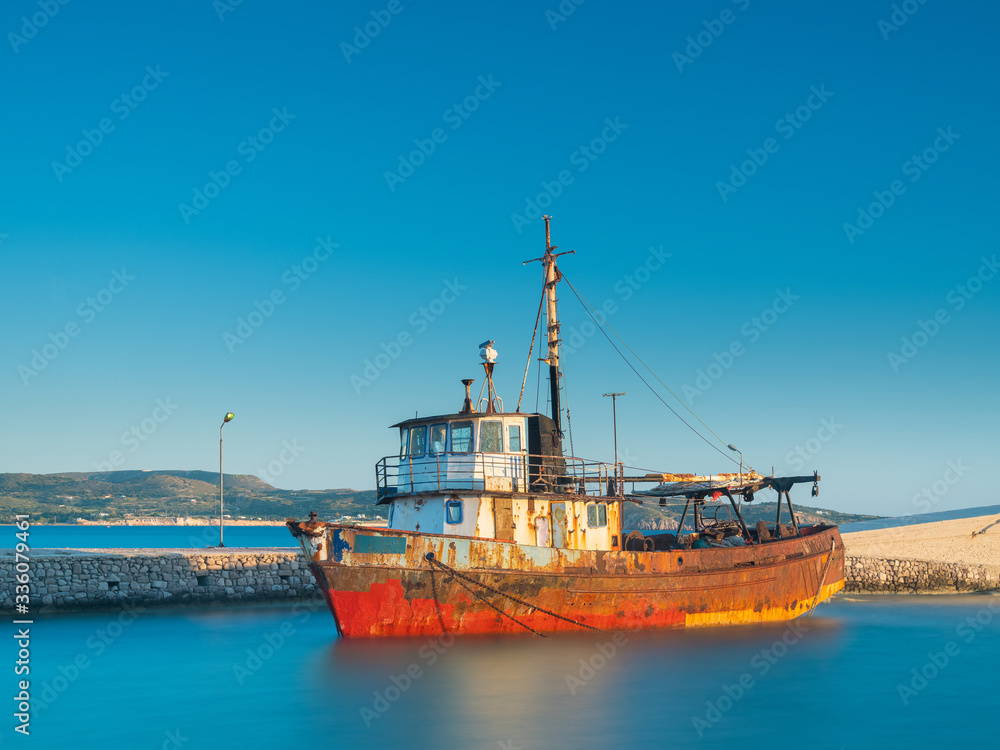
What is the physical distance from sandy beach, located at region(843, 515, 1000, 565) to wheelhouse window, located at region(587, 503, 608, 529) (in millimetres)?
19620

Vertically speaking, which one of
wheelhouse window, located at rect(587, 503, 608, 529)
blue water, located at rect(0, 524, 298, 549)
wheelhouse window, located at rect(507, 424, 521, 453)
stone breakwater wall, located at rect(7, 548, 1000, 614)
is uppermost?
wheelhouse window, located at rect(507, 424, 521, 453)

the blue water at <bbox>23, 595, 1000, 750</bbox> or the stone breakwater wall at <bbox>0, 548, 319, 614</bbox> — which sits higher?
the stone breakwater wall at <bbox>0, 548, 319, 614</bbox>

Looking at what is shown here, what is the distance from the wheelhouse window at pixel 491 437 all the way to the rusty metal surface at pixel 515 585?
2.41 m

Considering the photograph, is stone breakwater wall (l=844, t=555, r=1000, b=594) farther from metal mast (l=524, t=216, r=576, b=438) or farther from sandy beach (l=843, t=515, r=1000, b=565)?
metal mast (l=524, t=216, r=576, b=438)

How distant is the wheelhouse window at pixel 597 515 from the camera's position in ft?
65.5

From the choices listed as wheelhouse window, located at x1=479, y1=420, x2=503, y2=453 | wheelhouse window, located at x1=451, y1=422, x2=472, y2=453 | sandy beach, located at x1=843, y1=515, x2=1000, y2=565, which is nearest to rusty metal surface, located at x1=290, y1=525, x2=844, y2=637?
wheelhouse window, located at x1=479, y1=420, x2=503, y2=453

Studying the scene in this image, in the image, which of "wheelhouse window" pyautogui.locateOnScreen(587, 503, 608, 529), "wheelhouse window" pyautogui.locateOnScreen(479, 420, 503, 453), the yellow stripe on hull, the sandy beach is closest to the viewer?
Answer: "wheelhouse window" pyautogui.locateOnScreen(479, 420, 503, 453)

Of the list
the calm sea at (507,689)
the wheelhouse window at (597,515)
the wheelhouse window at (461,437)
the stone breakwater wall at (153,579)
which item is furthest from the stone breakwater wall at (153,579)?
the wheelhouse window at (597,515)

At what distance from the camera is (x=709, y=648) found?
1836cm

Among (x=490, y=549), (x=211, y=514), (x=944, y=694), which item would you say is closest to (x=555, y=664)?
(x=490, y=549)

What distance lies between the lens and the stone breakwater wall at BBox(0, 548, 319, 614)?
77.3ft

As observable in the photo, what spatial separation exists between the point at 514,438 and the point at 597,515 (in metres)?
2.84

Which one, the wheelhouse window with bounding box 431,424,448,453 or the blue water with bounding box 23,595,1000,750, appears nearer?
the blue water with bounding box 23,595,1000,750

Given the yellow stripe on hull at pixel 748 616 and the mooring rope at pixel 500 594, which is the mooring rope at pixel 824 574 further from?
the mooring rope at pixel 500 594
